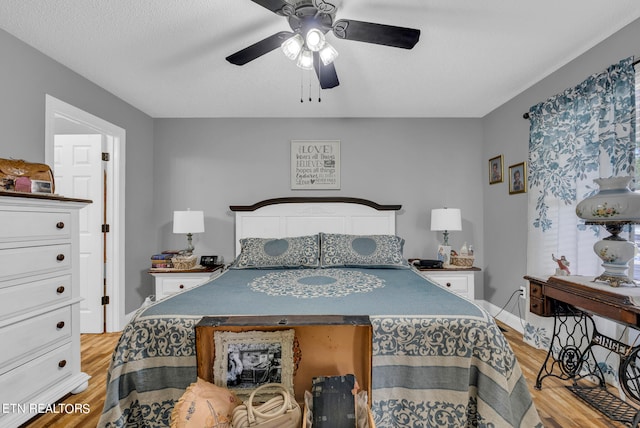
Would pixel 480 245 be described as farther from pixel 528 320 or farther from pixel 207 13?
pixel 207 13

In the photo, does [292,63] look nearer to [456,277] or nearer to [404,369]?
[404,369]

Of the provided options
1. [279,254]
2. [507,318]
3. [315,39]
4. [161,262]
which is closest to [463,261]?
[507,318]

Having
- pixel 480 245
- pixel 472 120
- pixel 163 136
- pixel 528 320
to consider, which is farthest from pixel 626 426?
pixel 163 136

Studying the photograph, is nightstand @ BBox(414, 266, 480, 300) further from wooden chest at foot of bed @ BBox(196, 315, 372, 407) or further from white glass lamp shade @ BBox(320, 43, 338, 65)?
white glass lamp shade @ BBox(320, 43, 338, 65)

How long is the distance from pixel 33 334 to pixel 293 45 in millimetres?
2289

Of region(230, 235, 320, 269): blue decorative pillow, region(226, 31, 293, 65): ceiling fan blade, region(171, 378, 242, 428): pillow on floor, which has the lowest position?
region(171, 378, 242, 428): pillow on floor

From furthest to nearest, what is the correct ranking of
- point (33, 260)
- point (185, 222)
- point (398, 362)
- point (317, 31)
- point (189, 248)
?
1. point (189, 248)
2. point (185, 222)
3. point (33, 260)
4. point (317, 31)
5. point (398, 362)

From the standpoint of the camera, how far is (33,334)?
5.85 feet

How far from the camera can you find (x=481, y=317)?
146cm

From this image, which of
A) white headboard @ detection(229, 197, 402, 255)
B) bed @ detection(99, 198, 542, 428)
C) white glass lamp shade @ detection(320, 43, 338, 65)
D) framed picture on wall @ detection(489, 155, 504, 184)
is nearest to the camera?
bed @ detection(99, 198, 542, 428)

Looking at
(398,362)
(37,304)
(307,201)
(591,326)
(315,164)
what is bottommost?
(591,326)

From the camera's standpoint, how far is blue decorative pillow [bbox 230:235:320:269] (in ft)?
9.10

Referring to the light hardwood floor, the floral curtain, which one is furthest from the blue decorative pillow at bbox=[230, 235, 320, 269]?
the floral curtain

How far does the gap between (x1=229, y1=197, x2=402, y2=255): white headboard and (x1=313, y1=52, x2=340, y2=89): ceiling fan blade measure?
1560mm
